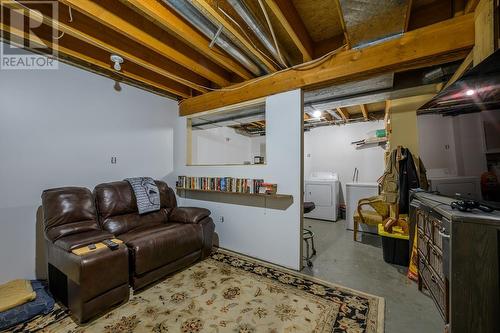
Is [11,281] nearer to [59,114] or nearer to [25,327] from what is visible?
[25,327]

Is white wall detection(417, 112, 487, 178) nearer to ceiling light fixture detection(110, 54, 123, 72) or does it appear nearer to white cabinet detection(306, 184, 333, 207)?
white cabinet detection(306, 184, 333, 207)

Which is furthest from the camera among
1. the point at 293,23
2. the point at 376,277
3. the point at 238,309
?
the point at 376,277

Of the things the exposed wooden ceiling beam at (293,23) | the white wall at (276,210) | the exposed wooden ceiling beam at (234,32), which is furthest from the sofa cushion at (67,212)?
the exposed wooden ceiling beam at (293,23)

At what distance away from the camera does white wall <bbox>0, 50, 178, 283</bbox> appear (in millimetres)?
2027

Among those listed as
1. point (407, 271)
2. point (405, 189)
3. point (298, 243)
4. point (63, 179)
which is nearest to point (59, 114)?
point (63, 179)

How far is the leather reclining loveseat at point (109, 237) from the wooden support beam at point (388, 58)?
2031 mm

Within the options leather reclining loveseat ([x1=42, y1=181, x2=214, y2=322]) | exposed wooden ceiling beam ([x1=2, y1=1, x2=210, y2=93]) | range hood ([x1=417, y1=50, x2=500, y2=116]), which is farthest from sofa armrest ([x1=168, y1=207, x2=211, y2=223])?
range hood ([x1=417, y1=50, x2=500, y2=116])

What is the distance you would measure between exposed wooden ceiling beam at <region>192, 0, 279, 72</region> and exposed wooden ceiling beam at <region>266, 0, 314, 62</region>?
1.35ft

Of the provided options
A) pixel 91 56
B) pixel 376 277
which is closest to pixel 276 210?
pixel 376 277

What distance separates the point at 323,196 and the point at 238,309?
140 inches

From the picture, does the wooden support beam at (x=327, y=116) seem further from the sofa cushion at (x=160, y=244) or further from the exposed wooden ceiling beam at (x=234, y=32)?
the sofa cushion at (x=160, y=244)

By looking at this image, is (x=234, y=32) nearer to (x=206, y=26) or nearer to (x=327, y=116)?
(x=206, y=26)

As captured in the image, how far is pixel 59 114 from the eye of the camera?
2346 millimetres

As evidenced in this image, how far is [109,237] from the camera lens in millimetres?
1958
